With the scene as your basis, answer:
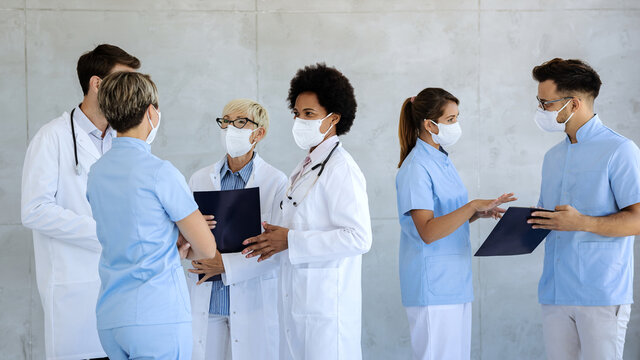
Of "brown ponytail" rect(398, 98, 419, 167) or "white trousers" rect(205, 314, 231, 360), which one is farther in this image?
"brown ponytail" rect(398, 98, 419, 167)

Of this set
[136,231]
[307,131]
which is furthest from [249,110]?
[136,231]

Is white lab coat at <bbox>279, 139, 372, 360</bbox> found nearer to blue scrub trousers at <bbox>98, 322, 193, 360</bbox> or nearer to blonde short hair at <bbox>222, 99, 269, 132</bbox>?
blonde short hair at <bbox>222, 99, 269, 132</bbox>

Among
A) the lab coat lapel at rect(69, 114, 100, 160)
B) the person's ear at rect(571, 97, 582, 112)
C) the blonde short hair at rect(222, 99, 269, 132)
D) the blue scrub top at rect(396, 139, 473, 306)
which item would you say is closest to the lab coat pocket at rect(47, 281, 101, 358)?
the lab coat lapel at rect(69, 114, 100, 160)

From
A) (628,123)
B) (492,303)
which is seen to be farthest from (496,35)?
(492,303)

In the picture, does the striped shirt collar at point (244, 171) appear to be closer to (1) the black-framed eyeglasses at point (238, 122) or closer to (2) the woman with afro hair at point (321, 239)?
(1) the black-framed eyeglasses at point (238, 122)

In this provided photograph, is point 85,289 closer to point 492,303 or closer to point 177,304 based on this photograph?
point 177,304

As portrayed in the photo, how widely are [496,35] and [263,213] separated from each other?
2.52 metres

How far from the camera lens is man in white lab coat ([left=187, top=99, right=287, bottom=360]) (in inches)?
107

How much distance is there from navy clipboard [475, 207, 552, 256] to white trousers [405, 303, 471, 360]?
0.34 metres

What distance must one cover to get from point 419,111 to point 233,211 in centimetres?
108

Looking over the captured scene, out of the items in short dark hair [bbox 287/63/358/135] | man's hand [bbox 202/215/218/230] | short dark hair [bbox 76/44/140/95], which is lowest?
man's hand [bbox 202/215/218/230]

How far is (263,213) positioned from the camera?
2945 millimetres

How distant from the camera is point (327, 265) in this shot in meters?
2.58

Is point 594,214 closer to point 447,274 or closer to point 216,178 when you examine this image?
point 447,274
